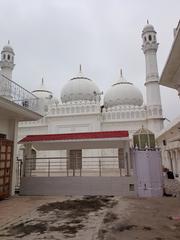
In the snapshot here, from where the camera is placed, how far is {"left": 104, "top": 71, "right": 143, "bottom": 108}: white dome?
2218 centimetres

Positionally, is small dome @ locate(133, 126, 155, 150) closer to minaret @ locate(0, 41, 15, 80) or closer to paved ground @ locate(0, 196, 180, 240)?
paved ground @ locate(0, 196, 180, 240)

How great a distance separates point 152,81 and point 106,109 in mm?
5382

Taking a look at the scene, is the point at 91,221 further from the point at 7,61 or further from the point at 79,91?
the point at 7,61

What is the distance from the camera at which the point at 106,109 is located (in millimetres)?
21000

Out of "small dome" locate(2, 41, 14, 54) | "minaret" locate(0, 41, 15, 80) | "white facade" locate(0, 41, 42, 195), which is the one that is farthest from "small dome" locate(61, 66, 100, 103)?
"white facade" locate(0, 41, 42, 195)

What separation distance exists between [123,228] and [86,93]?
18.8 m

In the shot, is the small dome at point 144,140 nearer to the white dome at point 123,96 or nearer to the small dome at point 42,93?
the white dome at point 123,96

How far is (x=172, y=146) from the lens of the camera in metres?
12.5

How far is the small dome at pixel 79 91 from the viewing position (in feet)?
73.9

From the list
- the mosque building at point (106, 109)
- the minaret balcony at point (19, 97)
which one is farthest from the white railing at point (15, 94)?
the mosque building at point (106, 109)

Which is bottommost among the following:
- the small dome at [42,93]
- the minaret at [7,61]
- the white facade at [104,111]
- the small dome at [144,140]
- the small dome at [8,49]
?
the small dome at [144,140]

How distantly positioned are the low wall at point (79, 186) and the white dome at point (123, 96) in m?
13.8

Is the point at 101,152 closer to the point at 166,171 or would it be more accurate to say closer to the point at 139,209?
the point at 166,171

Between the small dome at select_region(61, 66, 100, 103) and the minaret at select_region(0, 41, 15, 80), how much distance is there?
6.74 metres
